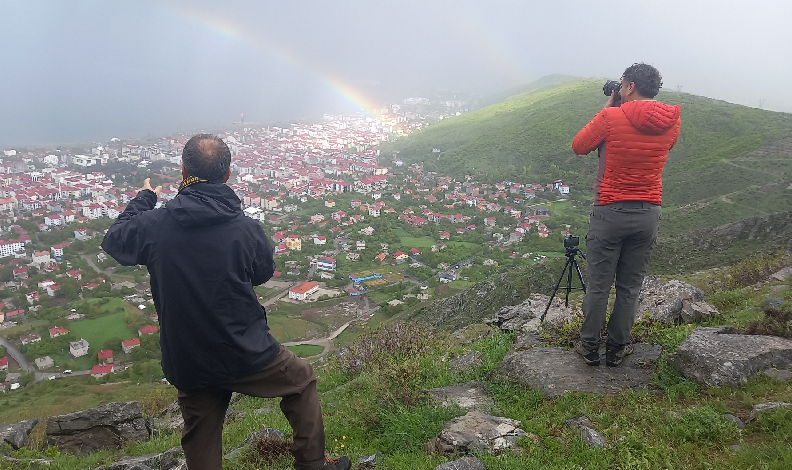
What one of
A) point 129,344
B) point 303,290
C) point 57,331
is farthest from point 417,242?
point 57,331

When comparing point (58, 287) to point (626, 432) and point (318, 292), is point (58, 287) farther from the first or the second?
point (626, 432)

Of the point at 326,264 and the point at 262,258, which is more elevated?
the point at 262,258

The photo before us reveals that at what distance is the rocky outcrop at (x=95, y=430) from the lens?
15.3ft

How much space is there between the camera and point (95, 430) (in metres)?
4.79

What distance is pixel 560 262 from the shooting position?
888 inches

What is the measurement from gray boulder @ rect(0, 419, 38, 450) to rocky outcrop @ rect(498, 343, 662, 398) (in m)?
4.93

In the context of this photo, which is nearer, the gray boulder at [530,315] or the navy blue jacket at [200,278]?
the navy blue jacket at [200,278]

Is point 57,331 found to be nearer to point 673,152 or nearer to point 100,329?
point 100,329

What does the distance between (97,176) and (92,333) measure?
44640 millimetres

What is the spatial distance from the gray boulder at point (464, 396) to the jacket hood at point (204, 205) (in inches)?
90.9

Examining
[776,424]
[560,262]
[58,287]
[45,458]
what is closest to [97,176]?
[58,287]

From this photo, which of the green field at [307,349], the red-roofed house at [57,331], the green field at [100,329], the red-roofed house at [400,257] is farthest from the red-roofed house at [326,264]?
the red-roofed house at [57,331]

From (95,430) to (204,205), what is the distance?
4.29 m

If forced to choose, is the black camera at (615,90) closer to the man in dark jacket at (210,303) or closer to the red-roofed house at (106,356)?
the man in dark jacket at (210,303)
